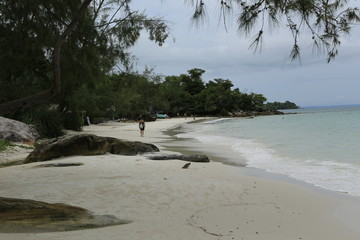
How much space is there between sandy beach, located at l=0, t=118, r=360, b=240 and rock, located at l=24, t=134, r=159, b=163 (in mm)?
1380

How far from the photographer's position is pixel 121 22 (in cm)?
786

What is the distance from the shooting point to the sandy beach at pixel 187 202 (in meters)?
4.11

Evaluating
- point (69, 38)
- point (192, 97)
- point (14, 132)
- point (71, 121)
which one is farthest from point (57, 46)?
point (192, 97)

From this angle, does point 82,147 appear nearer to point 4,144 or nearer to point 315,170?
point 4,144

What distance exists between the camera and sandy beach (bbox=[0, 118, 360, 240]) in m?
4.11

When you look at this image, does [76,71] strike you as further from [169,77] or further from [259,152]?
[169,77]

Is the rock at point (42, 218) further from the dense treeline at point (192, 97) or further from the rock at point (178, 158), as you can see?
the dense treeline at point (192, 97)

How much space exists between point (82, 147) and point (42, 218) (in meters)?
6.92

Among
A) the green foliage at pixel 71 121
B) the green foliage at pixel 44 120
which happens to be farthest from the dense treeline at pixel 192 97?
the green foliage at pixel 44 120

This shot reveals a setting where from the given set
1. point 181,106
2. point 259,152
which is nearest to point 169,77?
point 181,106

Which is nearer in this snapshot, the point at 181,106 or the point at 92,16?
the point at 92,16

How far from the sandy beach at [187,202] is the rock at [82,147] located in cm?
138

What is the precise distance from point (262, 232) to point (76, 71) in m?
4.58

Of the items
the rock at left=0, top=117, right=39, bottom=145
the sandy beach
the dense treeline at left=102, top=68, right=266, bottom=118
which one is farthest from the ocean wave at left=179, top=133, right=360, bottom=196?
the dense treeline at left=102, top=68, right=266, bottom=118
